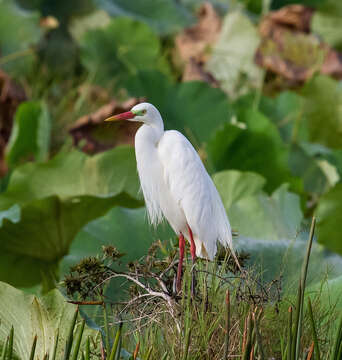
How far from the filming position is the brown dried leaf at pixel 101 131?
10.7 feet

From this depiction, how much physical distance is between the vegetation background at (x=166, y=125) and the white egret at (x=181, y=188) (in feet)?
0.56

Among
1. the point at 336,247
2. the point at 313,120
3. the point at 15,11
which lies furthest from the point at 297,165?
the point at 15,11

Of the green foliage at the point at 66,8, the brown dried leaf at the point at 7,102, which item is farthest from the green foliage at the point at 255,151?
the green foliage at the point at 66,8

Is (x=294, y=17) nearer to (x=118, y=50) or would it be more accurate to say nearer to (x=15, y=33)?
(x=118, y=50)

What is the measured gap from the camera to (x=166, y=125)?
3459mm

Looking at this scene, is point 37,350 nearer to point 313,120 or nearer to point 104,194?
point 104,194

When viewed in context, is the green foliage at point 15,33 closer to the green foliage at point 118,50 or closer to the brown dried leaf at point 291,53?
the green foliage at point 118,50

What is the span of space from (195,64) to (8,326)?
2.94 m

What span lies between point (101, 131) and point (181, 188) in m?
1.87

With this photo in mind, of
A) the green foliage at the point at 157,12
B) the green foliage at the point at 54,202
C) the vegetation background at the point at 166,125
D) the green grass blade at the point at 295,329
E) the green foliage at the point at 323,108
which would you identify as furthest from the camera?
the green foliage at the point at 157,12

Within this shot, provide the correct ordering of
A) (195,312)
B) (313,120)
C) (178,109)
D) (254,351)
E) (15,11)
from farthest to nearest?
(15,11) < (313,120) < (178,109) < (195,312) < (254,351)

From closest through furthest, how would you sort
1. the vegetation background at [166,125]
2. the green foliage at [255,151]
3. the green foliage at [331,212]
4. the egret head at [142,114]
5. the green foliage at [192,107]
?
the egret head at [142,114] < the vegetation background at [166,125] < the green foliage at [331,212] < the green foliage at [255,151] < the green foliage at [192,107]

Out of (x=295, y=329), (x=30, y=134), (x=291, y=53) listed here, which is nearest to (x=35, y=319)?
(x=295, y=329)

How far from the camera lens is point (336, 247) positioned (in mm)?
2777
